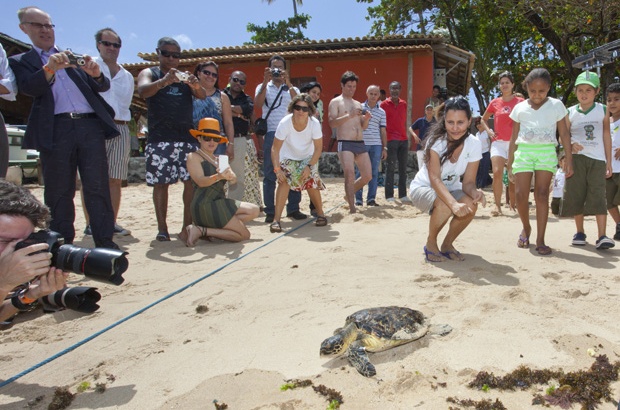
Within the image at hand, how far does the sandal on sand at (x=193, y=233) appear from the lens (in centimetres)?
434

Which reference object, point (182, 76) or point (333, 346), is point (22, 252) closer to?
point (333, 346)

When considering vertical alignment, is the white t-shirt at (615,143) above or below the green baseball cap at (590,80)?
below

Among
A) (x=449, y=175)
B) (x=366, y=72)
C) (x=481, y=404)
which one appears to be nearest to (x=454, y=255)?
(x=449, y=175)

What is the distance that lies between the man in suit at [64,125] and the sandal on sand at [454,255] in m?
2.54

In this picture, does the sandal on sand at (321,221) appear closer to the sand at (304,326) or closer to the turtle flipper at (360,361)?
the sand at (304,326)

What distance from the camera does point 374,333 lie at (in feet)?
7.07

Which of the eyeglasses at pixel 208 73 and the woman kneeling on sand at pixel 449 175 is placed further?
the eyeglasses at pixel 208 73

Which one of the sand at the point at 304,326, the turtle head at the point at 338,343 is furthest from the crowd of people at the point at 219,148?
the turtle head at the point at 338,343

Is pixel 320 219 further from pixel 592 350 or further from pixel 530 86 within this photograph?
pixel 592 350

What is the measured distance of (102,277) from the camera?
178cm

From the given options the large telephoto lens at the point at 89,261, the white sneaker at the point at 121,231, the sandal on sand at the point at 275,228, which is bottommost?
the white sneaker at the point at 121,231

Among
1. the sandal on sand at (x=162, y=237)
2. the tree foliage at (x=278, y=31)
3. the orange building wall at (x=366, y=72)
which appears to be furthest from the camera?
the tree foliage at (x=278, y=31)

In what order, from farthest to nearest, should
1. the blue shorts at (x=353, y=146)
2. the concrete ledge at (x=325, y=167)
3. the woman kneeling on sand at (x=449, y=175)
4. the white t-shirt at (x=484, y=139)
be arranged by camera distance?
the concrete ledge at (x=325, y=167) → the white t-shirt at (x=484, y=139) → the blue shorts at (x=353, y=146) → the woman kneeling on sand at (x=449, y=175)

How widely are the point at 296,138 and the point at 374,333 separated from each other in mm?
3265
